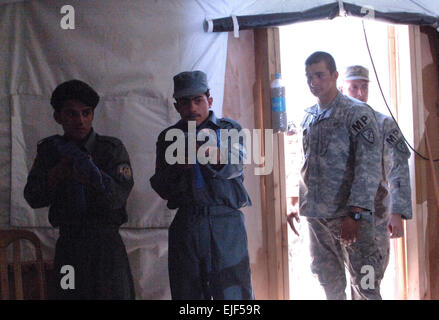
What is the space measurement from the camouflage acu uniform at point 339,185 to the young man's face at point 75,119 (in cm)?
112

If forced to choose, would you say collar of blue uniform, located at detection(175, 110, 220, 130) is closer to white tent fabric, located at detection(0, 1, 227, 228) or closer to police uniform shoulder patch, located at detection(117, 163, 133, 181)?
white tent fabric, located at detection(0, 1, 227, 228)

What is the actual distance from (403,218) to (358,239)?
0.47 meters

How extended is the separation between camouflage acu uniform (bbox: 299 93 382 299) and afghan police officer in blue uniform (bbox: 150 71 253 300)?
37 cm

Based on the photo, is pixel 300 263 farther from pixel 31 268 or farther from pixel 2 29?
pixel 2 29

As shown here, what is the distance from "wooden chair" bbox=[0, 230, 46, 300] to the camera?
2.23 metres

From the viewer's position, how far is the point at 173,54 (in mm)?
2346

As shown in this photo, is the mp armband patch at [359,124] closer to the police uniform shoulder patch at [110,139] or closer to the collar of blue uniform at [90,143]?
the police uniform shoulder patch at [110,139]

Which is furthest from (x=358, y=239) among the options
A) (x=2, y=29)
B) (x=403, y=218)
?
(x=2, y=29)

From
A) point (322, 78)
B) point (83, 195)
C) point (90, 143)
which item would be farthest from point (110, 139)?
point (322, 78)

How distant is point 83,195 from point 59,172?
165mm

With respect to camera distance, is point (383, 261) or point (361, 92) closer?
point (383, 261)

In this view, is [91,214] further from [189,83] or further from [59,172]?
[189,83]

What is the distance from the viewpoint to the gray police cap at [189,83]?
224cm
